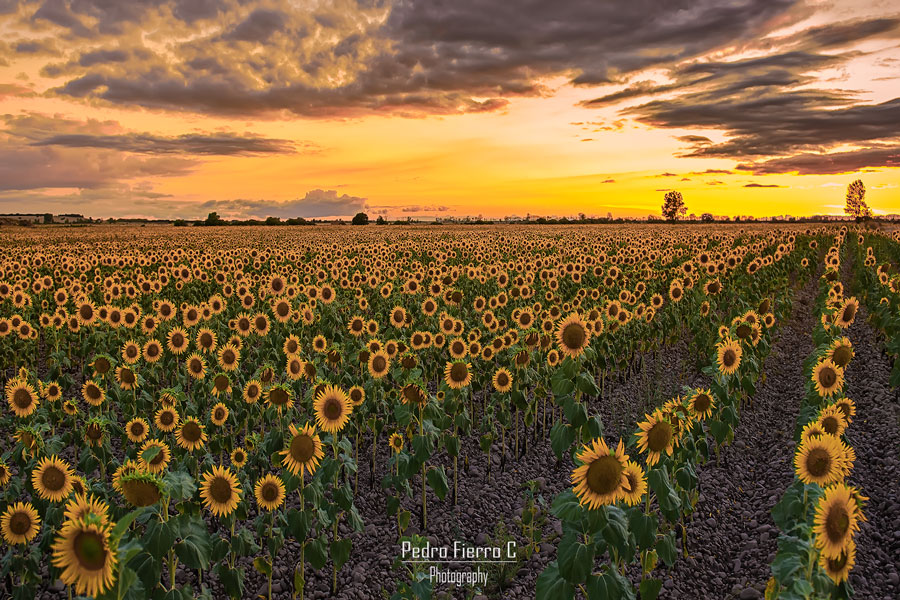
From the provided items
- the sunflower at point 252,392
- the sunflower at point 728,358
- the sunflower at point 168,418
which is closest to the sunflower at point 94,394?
the sunflower at point 168,418

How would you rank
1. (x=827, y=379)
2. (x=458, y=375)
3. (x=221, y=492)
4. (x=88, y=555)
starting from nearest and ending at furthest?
(x=88, y=555) → (x=221, y=492) → (x=827, y=379) → (x=458, y=375)

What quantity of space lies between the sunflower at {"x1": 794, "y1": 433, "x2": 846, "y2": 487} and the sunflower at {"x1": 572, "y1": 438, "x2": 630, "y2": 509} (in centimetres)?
198

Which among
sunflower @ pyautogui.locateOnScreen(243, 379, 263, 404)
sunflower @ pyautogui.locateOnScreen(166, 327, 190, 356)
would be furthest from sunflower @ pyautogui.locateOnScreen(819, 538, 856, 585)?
sunflower @ pyautogui.locateOnScreen(166, 327, 190, 356)

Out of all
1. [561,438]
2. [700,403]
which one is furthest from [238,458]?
[700,403]

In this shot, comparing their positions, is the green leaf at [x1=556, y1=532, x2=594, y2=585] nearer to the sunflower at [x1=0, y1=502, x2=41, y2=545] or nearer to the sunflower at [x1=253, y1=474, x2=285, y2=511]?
the sunflower at [x1=253, y1=474, x2=285, y2=511]

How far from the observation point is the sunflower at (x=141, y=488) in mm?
4398

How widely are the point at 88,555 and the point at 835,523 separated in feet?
16.6

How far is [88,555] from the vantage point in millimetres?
3344

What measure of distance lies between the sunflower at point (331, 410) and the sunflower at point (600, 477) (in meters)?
3.16

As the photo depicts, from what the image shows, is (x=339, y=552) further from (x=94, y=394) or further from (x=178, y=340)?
(x=178, y=340)

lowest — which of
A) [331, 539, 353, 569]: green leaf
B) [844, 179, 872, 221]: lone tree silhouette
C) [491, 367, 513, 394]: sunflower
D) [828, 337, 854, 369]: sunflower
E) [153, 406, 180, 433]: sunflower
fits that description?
[331, 539, 353, 569]: green leaf

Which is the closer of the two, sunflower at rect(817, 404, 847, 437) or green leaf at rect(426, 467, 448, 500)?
sunflower at rect(817, 404, 847, 437)

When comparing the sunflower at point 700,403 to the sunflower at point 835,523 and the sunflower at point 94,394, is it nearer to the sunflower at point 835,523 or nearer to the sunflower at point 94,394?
the sunflower at point 835,523

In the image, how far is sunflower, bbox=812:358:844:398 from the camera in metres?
7.48
